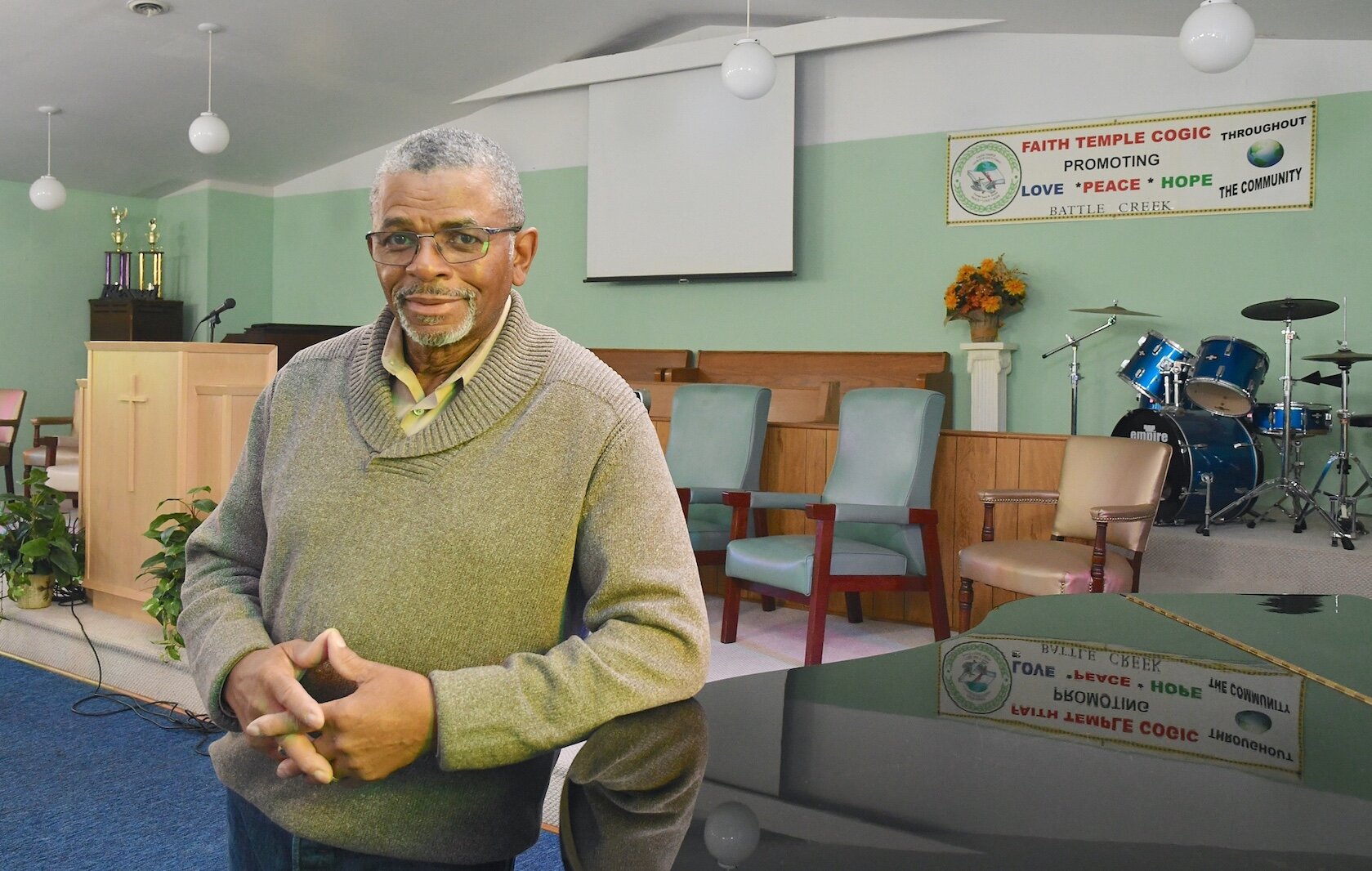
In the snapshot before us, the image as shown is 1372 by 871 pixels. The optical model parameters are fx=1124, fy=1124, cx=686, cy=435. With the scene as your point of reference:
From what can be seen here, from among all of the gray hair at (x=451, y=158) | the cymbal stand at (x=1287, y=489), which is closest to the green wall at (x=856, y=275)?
the cymbal stand at (x=1287, y=489)

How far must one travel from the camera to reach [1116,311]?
573 centimetres

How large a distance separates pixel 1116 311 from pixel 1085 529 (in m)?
2.26

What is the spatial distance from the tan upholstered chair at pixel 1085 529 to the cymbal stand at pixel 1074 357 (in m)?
2.08

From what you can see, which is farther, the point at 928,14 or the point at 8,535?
the point at 928,14

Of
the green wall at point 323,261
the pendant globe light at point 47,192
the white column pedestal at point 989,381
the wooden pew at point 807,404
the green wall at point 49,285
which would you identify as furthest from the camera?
the green wall at point 323,261

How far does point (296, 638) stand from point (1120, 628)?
1.24m

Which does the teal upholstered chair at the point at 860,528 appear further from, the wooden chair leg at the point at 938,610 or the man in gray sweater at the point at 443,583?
the man in gray sweater at the point at 443,583

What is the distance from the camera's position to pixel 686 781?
3.03ft

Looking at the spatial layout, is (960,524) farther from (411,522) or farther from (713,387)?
(411,522)

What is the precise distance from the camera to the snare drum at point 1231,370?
5.00 meters

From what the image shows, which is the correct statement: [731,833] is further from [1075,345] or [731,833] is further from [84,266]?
[84,266]

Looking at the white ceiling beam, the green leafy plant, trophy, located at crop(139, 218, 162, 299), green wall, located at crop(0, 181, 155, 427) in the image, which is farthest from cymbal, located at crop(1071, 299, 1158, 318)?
green wall, located at crop(0, 181, 155, 427)

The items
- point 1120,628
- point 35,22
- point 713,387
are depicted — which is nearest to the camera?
point 1120,628

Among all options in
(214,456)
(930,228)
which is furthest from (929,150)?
(214,456)
